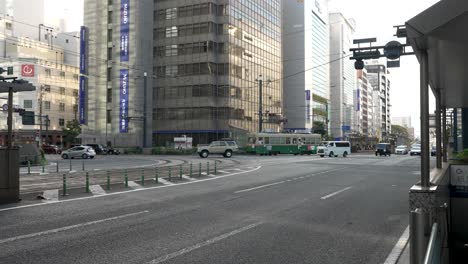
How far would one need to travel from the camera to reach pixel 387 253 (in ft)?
23.0

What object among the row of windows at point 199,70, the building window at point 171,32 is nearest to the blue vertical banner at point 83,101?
the row of windows at point 199,70

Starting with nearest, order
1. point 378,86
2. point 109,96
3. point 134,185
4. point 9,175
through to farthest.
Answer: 1. point 9,175
2. point 134,185
3. point 109,96
4. point 378,86

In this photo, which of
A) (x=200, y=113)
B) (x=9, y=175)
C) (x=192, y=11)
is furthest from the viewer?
(x=192, y=11)

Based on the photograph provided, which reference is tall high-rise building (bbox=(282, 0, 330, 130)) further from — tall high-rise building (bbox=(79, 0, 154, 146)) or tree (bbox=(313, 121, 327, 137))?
tall high-rise building (bbox=(79, 0, 154, 146))

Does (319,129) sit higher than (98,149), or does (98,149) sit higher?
(319,129)

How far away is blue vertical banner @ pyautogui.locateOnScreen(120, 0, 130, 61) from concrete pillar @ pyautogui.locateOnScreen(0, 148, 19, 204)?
60.3 meters

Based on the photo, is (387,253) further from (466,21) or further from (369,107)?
(369,107)

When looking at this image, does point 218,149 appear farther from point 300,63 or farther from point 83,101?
point 300,63

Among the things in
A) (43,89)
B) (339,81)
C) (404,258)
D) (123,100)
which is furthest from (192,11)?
(404,258)

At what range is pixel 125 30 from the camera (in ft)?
233

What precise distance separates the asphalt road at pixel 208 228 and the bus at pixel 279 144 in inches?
1701

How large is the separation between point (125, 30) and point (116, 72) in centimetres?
719

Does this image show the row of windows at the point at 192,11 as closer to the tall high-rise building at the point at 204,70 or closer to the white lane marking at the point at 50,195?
the tall high-rise building at the point at 204,70

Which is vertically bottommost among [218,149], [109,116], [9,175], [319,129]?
[218,149]
